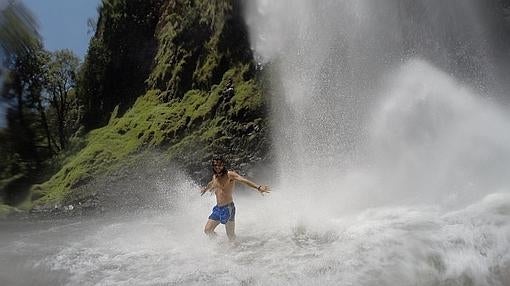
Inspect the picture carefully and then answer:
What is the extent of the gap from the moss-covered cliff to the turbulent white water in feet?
4.70

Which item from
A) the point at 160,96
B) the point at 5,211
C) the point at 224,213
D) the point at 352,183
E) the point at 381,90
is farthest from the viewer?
the point at 160,96

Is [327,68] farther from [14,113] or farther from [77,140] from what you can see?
[14,113]

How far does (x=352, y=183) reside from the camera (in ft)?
47.9

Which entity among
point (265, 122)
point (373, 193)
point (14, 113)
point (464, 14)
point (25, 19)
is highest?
point (25, 19)

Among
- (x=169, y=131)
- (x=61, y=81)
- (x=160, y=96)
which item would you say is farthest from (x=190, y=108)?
(x=61, y=81)

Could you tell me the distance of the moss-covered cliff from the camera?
2412 cm

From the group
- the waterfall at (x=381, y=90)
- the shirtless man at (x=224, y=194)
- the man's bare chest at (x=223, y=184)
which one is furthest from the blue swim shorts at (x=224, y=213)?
the waterfall at (x=381, y=90)

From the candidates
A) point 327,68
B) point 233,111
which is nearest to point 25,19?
point 233,111

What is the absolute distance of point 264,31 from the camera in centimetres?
2434

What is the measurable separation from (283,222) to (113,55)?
33.9m

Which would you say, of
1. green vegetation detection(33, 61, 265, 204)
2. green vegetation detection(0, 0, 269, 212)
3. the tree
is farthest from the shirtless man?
the tree

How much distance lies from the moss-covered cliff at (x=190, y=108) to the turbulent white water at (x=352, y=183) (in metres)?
1.43

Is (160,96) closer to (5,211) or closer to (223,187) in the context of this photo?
(5,211)

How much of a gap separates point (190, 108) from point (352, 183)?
15623 mm
